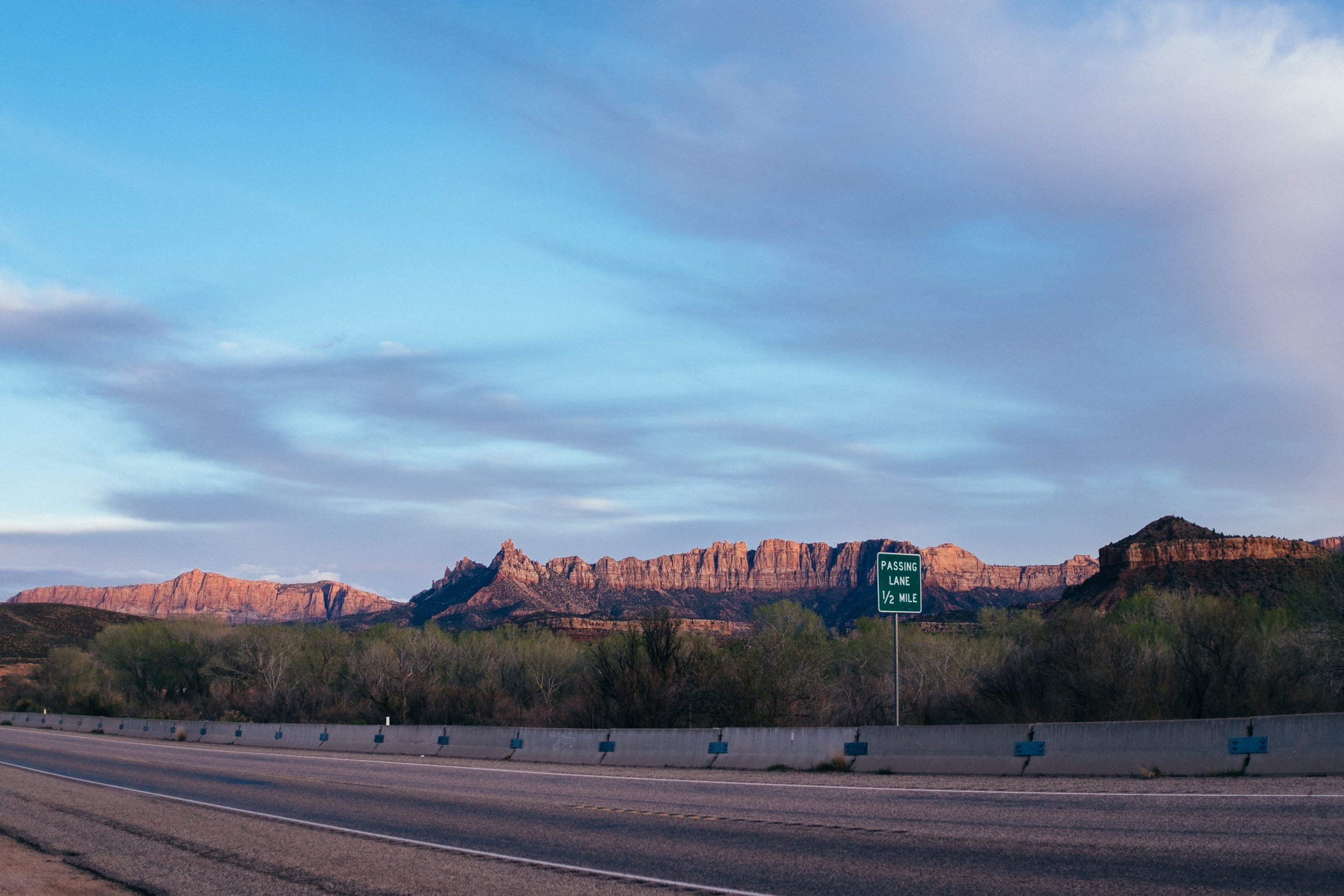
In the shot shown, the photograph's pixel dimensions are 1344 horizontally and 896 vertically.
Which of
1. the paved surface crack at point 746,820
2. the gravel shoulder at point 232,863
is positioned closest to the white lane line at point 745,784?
the paved surface crack at point 746,820

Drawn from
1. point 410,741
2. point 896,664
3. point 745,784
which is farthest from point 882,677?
point 745,784

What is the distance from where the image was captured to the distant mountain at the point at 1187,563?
273 ft

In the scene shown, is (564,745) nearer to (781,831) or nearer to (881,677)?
(781,831)

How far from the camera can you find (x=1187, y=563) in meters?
92.3

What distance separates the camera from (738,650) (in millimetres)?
28531

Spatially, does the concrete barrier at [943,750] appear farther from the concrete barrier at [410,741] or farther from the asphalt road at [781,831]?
the concrete barrier at [410,741]

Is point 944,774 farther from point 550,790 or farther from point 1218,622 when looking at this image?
point 1218,622

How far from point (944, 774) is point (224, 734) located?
30.5 metres

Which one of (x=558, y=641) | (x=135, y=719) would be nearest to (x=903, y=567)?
(x=135, y=719)

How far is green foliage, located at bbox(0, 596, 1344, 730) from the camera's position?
20967 mm

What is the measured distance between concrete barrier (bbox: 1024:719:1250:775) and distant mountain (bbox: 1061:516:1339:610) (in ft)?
241

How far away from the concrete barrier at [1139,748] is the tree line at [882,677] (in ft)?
18.2

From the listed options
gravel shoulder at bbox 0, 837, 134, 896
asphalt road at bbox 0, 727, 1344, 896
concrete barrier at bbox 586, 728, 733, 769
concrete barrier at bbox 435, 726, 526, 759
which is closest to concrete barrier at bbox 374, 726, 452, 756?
concrete barrier at bbox 435, 726, 526, 759

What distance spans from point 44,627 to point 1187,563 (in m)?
131
